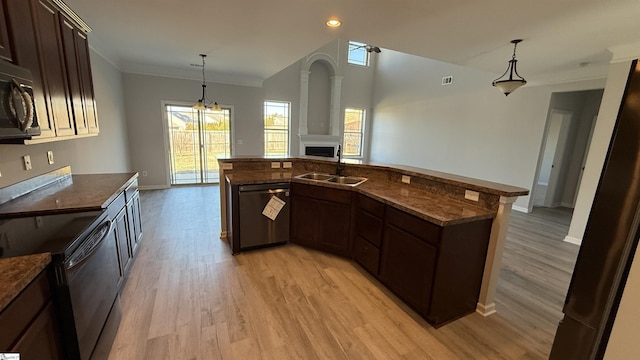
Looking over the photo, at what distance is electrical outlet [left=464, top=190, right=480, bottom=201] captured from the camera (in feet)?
7.13

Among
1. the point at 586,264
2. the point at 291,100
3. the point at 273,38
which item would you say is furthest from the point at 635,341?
the point at 291,100

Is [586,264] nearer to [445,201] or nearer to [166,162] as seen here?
[445,201]

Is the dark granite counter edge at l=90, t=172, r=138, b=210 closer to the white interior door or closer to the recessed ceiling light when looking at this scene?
the recessed ceiling light

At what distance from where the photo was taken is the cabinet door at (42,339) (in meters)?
0.98

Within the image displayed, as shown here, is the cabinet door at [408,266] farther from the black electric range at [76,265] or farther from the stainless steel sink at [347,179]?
the black electric range at [76,265]

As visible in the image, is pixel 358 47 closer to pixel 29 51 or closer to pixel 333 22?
pixel 333 22

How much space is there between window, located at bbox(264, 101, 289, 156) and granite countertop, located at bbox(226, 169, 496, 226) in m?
4.20

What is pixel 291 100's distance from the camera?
7.39 meters

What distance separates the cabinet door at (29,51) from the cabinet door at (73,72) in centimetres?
45

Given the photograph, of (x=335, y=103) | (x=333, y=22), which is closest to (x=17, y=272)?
(x=333, y=22)

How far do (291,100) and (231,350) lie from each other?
6.64 meters

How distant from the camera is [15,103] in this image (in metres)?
1.38

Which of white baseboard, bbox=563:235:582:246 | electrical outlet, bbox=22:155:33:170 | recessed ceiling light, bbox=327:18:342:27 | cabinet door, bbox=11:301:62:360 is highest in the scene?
recessed ceiling light, bbox=327:18:342:27

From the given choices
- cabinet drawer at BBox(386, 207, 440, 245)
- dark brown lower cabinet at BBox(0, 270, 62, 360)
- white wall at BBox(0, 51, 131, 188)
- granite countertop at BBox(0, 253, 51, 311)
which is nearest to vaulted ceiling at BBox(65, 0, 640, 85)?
white wall at BBox(0, 51, 131, 188)
